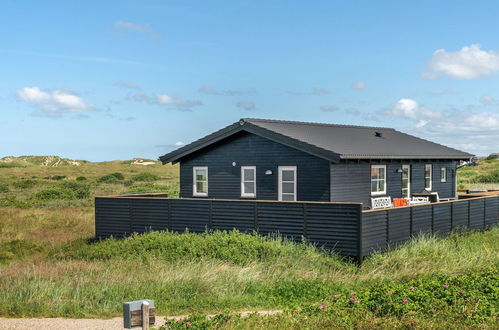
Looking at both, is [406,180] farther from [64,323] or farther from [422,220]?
[64,323]

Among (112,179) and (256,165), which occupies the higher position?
(256,165)

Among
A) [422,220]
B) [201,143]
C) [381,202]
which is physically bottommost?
[422,220]

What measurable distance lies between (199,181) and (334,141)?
563 cm

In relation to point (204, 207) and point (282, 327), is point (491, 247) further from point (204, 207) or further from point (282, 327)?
point (282, 327)

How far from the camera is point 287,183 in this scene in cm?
2228

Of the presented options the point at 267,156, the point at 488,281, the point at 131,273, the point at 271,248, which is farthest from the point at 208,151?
the point at 488,281

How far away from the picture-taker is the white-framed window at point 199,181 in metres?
24.7

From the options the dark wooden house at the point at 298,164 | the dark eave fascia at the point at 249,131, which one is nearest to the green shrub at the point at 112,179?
the dark eave fascia at the point at 249,131

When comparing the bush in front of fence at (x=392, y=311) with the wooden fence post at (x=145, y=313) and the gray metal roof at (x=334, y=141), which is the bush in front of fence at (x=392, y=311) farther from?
the gray metal roof at (x=334, y=141)

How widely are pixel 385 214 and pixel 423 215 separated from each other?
2568 mm

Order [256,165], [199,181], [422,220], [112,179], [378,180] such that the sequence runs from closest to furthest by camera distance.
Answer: [422,220], [256,165], [378,180], [199,181], [112,179]

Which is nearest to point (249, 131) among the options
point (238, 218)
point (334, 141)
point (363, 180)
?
point (334, 141)

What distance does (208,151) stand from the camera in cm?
2439

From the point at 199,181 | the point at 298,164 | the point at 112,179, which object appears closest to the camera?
the point at 298,164
